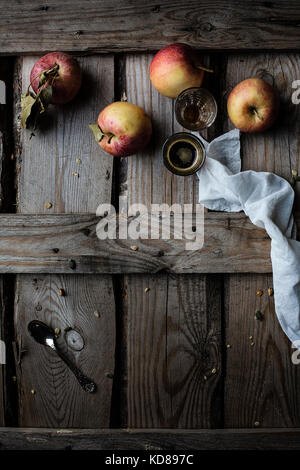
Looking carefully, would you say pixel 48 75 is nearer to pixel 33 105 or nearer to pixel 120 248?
pixel 33 105

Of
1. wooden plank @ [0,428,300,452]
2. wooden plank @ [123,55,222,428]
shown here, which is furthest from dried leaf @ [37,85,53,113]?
wooden plank @ [0,428,300,452]

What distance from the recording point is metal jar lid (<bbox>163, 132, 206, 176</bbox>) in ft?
4.26

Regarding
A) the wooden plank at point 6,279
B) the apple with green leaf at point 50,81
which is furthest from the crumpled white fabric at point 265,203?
the wooden plank at point 6,279

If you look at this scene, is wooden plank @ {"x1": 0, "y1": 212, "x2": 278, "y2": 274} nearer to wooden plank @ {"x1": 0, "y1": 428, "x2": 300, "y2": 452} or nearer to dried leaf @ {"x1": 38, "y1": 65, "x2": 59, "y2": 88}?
dried leaf @ {"x1": 38, "y1": 65, "x2": 59, "y2": 88}

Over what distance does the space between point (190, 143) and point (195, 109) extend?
0.39 ft

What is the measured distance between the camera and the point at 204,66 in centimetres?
134

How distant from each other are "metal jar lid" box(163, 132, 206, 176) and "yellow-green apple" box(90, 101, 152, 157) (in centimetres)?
7

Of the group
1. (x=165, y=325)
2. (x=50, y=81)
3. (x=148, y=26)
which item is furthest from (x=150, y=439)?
(x=148, y=26)

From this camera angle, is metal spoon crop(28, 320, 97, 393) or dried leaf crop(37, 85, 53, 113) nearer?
dried leaf crop(37, 85, 53, 113)

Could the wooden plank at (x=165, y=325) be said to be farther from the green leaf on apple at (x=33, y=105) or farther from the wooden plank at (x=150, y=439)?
the green leaf on apple at (x=33, y=105)

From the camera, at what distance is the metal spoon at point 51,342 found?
4.51 feet

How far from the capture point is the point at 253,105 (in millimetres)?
1255
